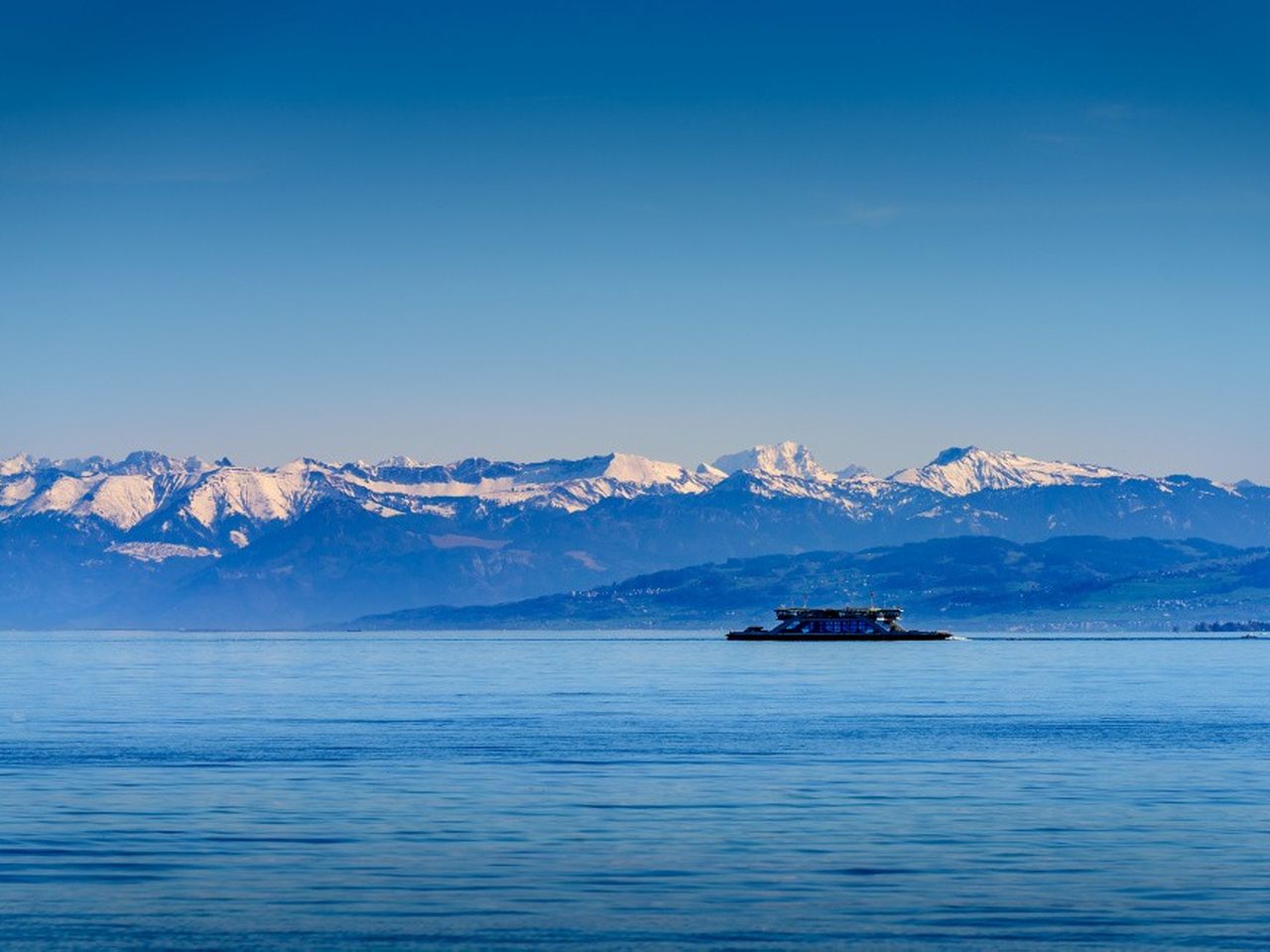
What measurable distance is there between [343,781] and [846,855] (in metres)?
28.9

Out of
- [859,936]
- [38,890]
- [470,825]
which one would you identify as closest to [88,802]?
[470,825]

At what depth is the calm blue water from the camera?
51.8 meters

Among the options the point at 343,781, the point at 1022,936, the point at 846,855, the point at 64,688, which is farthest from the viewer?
the point at 64,688

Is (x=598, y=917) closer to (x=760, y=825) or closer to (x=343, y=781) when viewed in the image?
(x=760, y=825)

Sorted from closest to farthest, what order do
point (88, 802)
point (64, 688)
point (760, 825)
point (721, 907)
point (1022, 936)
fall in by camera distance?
point (1022, 936)
point (721, 907)
point (760, 825)
point (88, 802)
point (64, 688)

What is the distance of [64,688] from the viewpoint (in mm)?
190125

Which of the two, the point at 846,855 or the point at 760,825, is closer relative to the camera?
the point at 846,855

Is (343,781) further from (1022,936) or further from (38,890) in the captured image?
(1022,936)

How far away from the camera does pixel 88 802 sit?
254ft

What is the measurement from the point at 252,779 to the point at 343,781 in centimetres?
394

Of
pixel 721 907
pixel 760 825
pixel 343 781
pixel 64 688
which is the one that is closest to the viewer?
pixel 721 907

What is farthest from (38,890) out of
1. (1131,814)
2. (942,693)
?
(942,693)

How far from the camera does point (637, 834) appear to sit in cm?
6762

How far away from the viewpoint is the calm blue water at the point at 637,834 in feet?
170
